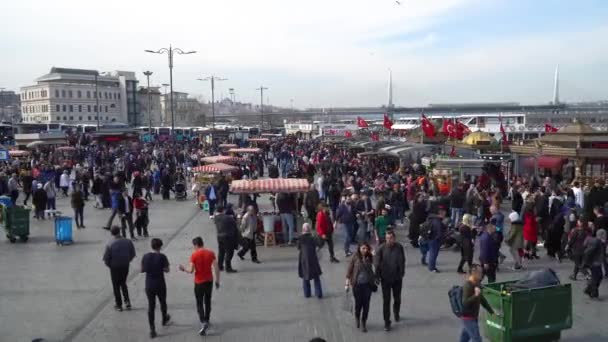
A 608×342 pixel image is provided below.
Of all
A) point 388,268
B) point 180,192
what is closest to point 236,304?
point 388,268

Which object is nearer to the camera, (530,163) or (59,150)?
(530,163)

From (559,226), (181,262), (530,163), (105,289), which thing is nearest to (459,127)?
(530,163)

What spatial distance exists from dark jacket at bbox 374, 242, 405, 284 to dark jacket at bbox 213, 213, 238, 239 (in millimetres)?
3869

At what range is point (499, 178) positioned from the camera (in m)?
24.1

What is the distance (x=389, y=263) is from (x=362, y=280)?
521mm

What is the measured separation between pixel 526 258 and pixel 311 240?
5846 millimetres

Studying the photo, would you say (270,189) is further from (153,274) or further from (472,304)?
(472,304)

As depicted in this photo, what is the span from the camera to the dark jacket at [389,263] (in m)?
8.42

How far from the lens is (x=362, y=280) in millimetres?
8164

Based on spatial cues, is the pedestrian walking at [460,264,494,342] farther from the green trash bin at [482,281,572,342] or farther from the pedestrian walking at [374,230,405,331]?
the pedestrian walking at [374,230,405,331]

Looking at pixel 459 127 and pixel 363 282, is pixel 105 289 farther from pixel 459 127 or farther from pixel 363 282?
pixel 459 127

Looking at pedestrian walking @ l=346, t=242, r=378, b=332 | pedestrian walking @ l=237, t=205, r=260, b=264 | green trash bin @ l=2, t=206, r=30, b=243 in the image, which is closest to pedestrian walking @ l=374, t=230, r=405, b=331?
pedestrian walking @ l=346, t=242, r=378, b=332

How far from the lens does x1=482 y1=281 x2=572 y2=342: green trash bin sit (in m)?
7.32

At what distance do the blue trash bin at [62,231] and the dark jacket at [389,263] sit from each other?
9.42m
